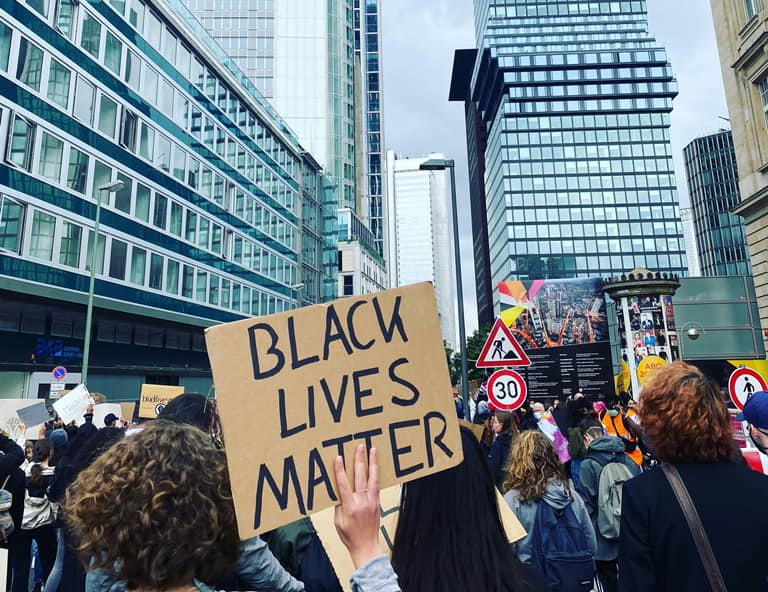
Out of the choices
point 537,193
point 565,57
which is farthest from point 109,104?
point 565,57

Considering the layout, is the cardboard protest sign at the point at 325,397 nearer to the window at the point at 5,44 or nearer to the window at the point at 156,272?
the window at the point at 5,44

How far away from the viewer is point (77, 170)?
2306cm

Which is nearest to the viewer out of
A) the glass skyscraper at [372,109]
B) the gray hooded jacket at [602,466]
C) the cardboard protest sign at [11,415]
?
the gray hooded jacket at [602,466]

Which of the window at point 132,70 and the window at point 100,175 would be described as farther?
the window at point 132,70

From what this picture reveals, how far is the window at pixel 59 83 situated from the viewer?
21.8 metres

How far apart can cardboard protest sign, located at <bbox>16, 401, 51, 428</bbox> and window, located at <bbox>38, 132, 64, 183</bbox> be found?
51.1 feet

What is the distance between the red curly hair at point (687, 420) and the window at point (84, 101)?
26580 mm

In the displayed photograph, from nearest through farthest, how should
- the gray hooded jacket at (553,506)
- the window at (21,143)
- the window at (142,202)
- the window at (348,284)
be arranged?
the gray hooded jacket at (553,506)
the window at (21,143)
the window at (142,202)
the window at (348,284)

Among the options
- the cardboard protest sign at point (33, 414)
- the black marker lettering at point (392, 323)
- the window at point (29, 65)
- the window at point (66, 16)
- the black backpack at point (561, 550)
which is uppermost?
the window at point (66, 16)

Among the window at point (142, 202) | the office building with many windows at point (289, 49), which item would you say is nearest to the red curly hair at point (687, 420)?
the window at point (142, 202)

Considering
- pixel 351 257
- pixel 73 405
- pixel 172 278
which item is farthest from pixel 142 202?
pixel 351 257

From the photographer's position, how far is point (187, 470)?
159cm

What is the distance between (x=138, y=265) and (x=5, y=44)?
1067cm

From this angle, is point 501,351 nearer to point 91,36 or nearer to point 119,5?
point 91,36
